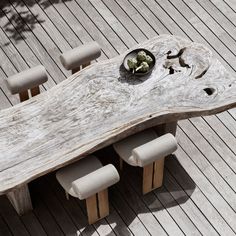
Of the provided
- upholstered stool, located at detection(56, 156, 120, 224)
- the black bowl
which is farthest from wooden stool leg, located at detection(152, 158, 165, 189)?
the black bowl

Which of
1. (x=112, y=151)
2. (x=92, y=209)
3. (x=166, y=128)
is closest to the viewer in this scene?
(x=92, y=209)

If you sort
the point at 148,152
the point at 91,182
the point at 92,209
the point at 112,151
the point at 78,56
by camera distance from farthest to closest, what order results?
the point at 112,151, the point at 78,56, the point at 92,209, the point at 148,152, the point at 91,182

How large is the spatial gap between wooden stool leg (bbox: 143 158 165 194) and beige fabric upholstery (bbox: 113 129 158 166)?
167 millimetres

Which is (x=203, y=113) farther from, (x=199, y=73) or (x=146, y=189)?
(x=146, y=189)

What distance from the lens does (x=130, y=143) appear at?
195 inches

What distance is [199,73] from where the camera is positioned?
193 inches

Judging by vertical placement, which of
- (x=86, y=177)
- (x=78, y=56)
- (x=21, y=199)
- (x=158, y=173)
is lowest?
(x=158, y=173)

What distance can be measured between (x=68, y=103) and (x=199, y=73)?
1.03 metres

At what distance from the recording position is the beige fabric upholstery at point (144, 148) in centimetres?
464

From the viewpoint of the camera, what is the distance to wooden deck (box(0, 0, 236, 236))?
16.5ft

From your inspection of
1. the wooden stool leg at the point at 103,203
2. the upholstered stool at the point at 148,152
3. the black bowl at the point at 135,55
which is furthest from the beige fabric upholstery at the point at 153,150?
the black bowl at the point at 135,55

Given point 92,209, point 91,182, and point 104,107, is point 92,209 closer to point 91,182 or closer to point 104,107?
point 91,182

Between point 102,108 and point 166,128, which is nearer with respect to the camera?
point 102,108

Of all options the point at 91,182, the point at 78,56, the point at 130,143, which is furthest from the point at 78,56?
the point at 91,182
